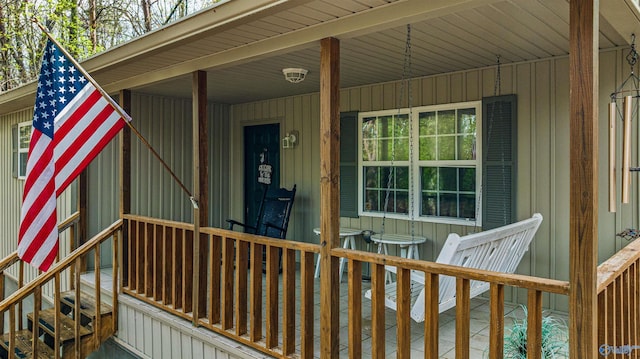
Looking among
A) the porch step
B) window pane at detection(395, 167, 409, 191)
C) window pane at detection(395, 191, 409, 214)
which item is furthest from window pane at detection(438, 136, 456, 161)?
the porch step

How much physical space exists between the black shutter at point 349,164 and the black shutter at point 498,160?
1521mm

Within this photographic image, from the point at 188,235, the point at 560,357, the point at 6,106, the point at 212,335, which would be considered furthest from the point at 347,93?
the point at 6,106

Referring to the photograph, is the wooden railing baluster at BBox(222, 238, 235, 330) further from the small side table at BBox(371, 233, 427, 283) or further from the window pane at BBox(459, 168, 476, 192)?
the window pane at BBox(459, 168, 476, 192)

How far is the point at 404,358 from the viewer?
7.92 ft

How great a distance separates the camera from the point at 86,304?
440 centimetres

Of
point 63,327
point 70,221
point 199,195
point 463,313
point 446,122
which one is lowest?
point 63,327

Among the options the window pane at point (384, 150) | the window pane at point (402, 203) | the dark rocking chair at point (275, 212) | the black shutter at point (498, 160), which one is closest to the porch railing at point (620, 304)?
the black shutter at point (498, 160)

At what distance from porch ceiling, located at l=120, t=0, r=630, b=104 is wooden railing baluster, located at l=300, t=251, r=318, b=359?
1.40 metres

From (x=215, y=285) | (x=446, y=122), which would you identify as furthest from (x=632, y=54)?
(x=215, y=285)

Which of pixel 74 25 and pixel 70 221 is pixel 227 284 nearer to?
pixel 70 221

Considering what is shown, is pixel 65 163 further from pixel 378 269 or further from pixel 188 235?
pixel 378 269

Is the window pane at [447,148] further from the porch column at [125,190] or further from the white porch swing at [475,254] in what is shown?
the porch column at [125,190]

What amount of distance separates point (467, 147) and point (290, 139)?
2.38 m

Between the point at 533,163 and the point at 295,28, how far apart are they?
97.1 inches
